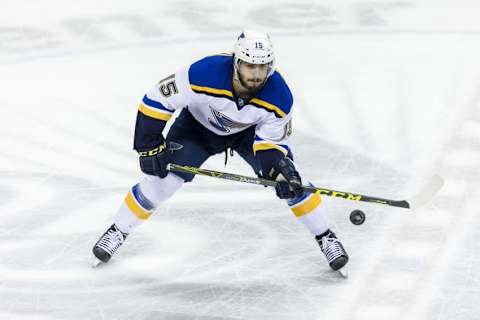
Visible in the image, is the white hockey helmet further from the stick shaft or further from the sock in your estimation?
the sock

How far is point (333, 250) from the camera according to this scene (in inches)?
173

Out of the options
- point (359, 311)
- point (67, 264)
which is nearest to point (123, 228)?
point (67, 264)

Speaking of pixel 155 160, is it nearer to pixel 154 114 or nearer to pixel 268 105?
pixel 154 114

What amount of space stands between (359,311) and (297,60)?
3.15 meters

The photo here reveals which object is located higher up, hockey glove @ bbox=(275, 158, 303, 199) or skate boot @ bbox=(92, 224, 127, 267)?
hockey glove @ bbox=(275, 158, 303, 199)

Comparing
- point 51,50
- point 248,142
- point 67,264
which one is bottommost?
point 51,50

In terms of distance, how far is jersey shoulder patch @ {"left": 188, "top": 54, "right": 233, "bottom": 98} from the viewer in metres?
4.12

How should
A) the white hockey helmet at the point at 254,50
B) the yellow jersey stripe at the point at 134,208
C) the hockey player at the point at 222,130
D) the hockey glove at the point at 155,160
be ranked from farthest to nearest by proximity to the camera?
1. the yellow jersey stripe at the point at 134,208
2. the hockey glove at the point at 155,160
3. the hockey player at the point at 222,130
4. the white hockey helmet at the point at 254,50

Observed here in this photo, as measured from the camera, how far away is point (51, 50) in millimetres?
7238

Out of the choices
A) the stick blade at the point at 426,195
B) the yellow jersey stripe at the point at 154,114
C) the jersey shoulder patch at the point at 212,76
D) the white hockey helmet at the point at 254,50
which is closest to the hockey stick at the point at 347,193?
the stick blade at the point at 426,195

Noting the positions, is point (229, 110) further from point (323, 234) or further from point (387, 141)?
point (387, 141)

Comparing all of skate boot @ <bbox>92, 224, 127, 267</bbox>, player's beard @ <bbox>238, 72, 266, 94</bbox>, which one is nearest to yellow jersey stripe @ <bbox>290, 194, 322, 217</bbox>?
player's beard @ <bbox>238, 72, 266, 94</bbox>

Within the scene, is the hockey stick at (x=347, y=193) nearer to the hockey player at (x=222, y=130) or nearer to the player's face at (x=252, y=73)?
the hockey player at (x=222, y=130)

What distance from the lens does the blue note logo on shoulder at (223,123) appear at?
428 centimetres
